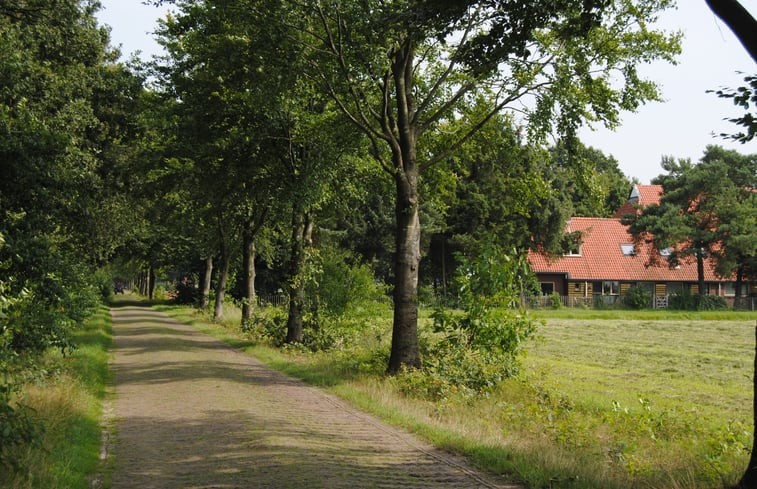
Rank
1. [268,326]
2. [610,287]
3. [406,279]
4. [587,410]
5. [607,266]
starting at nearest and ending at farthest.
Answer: [587,410] → [406,279] → [268,326] → [610,287] → [607,266]

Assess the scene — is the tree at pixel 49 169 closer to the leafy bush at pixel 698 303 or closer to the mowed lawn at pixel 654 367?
the mowed lawn at pixel 654 367

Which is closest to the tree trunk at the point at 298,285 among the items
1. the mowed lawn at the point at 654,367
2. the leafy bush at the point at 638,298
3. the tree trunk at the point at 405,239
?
the mowed lawn at the point at 654,367

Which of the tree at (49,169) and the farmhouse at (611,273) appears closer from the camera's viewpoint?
A: the tree at (49,169)

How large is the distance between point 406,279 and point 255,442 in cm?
658

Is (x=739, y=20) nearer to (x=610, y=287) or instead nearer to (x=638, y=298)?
(x=638, y=298)

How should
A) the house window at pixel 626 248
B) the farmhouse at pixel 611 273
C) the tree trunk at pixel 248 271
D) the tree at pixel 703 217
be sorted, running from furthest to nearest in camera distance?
the house window at pixel 626 248 < the farmhouse at pixel 611 273 < the tree at pixel 703 217 < the tree trunk at pixel 248 271

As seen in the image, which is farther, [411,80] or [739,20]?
[411,80]

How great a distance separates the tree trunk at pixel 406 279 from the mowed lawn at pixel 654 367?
2728mm

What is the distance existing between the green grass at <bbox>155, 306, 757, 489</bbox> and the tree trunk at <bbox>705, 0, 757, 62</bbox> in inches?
150

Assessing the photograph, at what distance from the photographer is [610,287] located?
6675 cm

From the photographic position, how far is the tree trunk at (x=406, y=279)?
14945mm

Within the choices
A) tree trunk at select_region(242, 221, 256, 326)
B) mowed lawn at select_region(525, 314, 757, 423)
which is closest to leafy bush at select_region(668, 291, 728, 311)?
mowed lawn at select_region(525, 314, 757, 423)

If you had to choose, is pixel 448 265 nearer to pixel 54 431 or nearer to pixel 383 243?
pixel 383 243

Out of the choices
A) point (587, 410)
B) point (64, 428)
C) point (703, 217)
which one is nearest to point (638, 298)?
point (703, 217)
